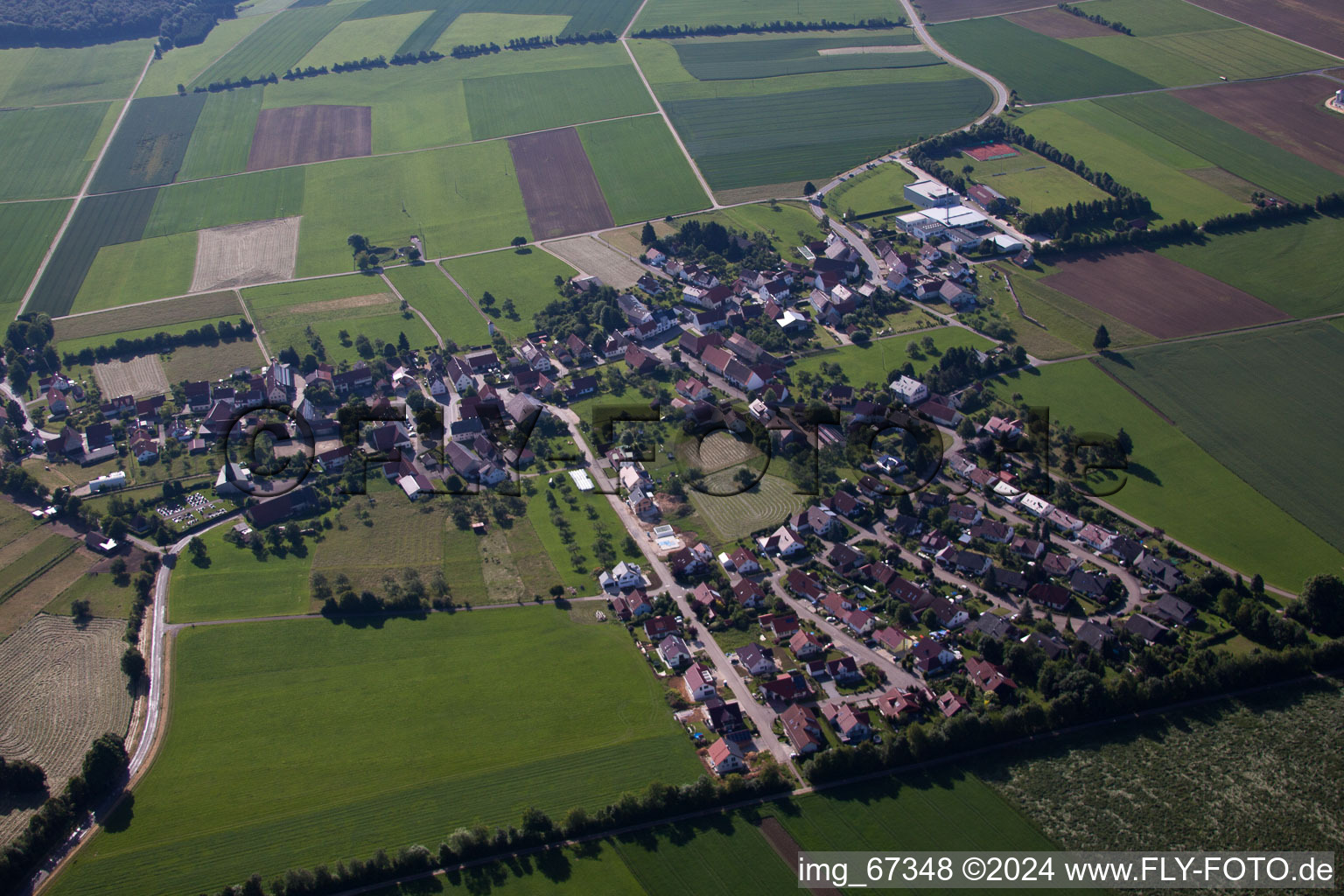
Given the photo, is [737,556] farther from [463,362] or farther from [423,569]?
[463,362]

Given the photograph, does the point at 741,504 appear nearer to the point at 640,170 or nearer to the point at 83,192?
the point at 640,170

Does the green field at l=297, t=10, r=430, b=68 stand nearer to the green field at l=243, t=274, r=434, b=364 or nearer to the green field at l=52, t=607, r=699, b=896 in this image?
the green field at l=243, t=274, r=434, b=364

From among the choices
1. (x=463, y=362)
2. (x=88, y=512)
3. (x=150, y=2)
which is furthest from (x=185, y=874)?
(x=150, y=2)

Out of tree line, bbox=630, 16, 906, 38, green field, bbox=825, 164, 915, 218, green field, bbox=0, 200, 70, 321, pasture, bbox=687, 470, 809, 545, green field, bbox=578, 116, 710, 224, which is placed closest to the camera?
pasture, bbox=687, 470, 809, 545

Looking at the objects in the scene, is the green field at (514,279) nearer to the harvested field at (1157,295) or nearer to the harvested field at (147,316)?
the harvested field at (147,316)

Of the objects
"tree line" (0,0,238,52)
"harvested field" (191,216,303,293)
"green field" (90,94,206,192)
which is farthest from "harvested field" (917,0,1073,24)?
"tree line" (0,0,238,52)

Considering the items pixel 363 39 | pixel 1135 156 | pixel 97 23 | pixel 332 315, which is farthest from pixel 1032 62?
pixel 97 23

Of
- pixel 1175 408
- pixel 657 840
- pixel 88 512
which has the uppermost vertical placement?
pixel 1175 408
